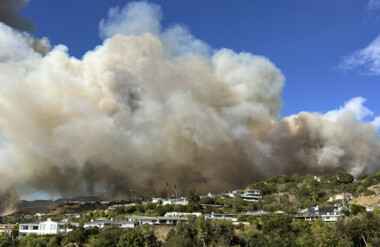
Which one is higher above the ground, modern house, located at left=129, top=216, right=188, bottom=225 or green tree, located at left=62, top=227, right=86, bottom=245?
modern house, located at left=129, top=216, right=188, bottom=225

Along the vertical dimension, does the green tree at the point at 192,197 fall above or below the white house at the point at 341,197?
above

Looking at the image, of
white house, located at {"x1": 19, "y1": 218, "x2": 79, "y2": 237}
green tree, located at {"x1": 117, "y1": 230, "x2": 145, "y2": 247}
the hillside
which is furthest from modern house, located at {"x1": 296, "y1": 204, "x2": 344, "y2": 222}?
white house, located at {"x1": 19, "y1": 218, "x2": 79, "y2": 237}

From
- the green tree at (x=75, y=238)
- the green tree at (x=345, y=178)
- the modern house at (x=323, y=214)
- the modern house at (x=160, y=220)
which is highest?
the green tree at (x=345, y=178)

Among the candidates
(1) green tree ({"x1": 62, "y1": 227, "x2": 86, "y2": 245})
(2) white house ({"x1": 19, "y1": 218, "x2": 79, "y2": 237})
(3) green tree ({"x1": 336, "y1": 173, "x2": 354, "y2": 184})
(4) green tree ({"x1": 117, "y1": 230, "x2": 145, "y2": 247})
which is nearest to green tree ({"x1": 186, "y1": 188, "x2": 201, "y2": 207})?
(2) white house ({"x1": 19, "y1": 218, "x2": 79, "y2": 237})

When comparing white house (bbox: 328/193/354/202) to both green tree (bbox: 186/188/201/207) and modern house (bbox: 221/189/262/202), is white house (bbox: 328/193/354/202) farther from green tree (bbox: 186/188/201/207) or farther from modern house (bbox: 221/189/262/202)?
green tree (bbox: 186/188/201/207)

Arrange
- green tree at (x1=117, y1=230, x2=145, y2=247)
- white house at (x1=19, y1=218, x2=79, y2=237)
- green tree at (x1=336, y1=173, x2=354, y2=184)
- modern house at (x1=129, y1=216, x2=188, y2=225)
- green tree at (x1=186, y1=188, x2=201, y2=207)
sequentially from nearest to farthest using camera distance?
green tree at (x1=117, y1=230, x2=145, y2=247) < modern house at (x1=129, y1=216, x2=188, y2=225) < white house at (x1=19, y1=218, x2=79, y2=237) < green tree at (x1=186, y1=188, x2=201, y2=207) < green tree at (x1=336, y1=173, x2=354, y2=184)

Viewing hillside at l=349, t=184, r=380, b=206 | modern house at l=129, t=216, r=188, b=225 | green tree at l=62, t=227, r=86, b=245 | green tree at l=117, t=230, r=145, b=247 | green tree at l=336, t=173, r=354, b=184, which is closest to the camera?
green tree at l=117, t=230, r=145, b=247

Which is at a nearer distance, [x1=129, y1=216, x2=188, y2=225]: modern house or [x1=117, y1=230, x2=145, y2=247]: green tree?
[x1=117, y1=230, x2=145, y2=247]: green tree

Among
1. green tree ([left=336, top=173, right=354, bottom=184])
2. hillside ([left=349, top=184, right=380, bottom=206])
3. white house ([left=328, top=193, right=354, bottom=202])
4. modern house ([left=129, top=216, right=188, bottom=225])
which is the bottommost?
modern house ([left=129, top=216, right=188, bottom=225])

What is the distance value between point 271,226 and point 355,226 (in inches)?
509

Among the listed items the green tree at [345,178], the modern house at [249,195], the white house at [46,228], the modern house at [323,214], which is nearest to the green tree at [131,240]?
the white house at [46,228]

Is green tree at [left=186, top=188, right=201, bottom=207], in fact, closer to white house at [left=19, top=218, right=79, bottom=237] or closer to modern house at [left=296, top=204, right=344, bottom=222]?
modern house at [left=296, top=204, right=344, bottom=222]

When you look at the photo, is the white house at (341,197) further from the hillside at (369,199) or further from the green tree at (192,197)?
the green tree at (192,197)

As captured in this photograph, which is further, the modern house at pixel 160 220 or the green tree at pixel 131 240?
the modern house at pixel 160 220
